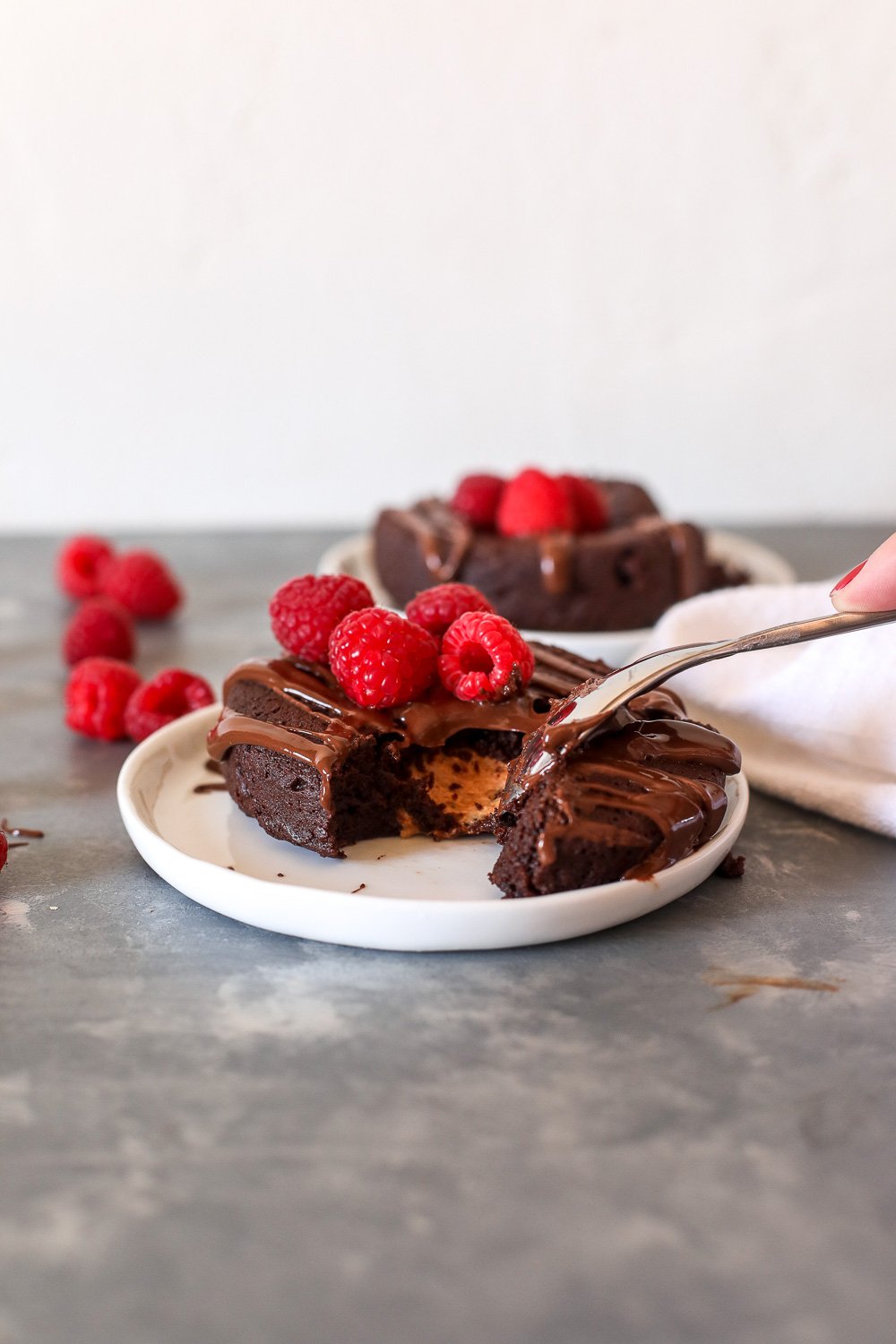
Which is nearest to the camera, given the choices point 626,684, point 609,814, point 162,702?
point 609,814

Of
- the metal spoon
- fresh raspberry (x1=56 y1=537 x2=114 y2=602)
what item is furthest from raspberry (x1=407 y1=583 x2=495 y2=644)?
fresh raspberry (x1=56 y1=537 x2=114 y2=602)

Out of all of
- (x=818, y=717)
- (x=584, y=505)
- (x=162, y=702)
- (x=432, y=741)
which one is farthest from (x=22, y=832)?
(x=584, y=505)

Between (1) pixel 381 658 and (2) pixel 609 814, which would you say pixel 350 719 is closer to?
(1) pixel 381 658

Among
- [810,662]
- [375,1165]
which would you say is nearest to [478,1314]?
[375,1165]

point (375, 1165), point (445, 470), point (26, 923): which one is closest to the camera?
point (375, 1165)

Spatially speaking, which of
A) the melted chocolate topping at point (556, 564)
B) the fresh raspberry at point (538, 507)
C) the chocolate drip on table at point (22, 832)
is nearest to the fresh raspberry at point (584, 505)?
the fresh raspberry at point (538, 507)

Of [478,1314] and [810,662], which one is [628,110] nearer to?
[810,662]
